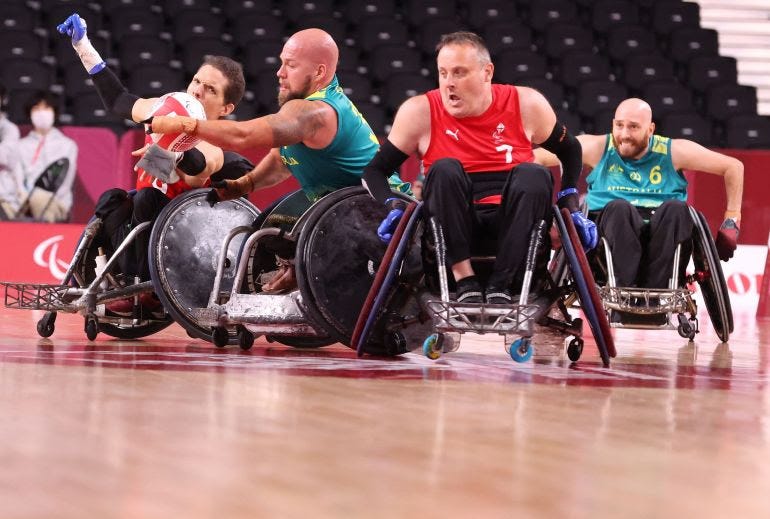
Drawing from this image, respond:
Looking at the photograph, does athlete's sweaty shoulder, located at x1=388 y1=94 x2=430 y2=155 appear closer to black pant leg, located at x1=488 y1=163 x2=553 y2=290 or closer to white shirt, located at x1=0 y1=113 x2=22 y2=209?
black pant leg, located at x1=488 y1=163 x2=553 y2=290

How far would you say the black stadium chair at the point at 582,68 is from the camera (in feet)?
42.1

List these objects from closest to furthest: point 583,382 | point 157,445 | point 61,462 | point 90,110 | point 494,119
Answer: point 61,462 → point 157,445 → point 583,382 → point 494,119 → point 90,110

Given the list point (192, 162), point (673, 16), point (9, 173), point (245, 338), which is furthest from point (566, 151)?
point (673, 16)

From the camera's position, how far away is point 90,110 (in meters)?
10.9

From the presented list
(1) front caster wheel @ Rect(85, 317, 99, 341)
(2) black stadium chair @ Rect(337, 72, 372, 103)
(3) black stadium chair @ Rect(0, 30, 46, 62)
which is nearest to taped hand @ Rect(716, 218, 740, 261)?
(1) front caster wheel @ Rect(85, 317, 99, 341)

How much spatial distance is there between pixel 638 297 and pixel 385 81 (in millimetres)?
6743

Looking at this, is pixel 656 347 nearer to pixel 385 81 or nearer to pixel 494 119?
pixel 494 119

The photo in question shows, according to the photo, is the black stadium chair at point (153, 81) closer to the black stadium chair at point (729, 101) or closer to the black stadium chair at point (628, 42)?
the black stadium chair at point (628, 42)

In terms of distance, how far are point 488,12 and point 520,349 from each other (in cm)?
990

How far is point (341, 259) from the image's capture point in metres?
4.59

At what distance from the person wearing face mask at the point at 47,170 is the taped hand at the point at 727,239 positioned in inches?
195

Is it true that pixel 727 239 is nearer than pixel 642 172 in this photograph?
Yes

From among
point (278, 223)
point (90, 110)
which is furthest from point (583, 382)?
point (90, 110)

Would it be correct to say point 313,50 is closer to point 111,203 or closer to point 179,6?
point 111,203
